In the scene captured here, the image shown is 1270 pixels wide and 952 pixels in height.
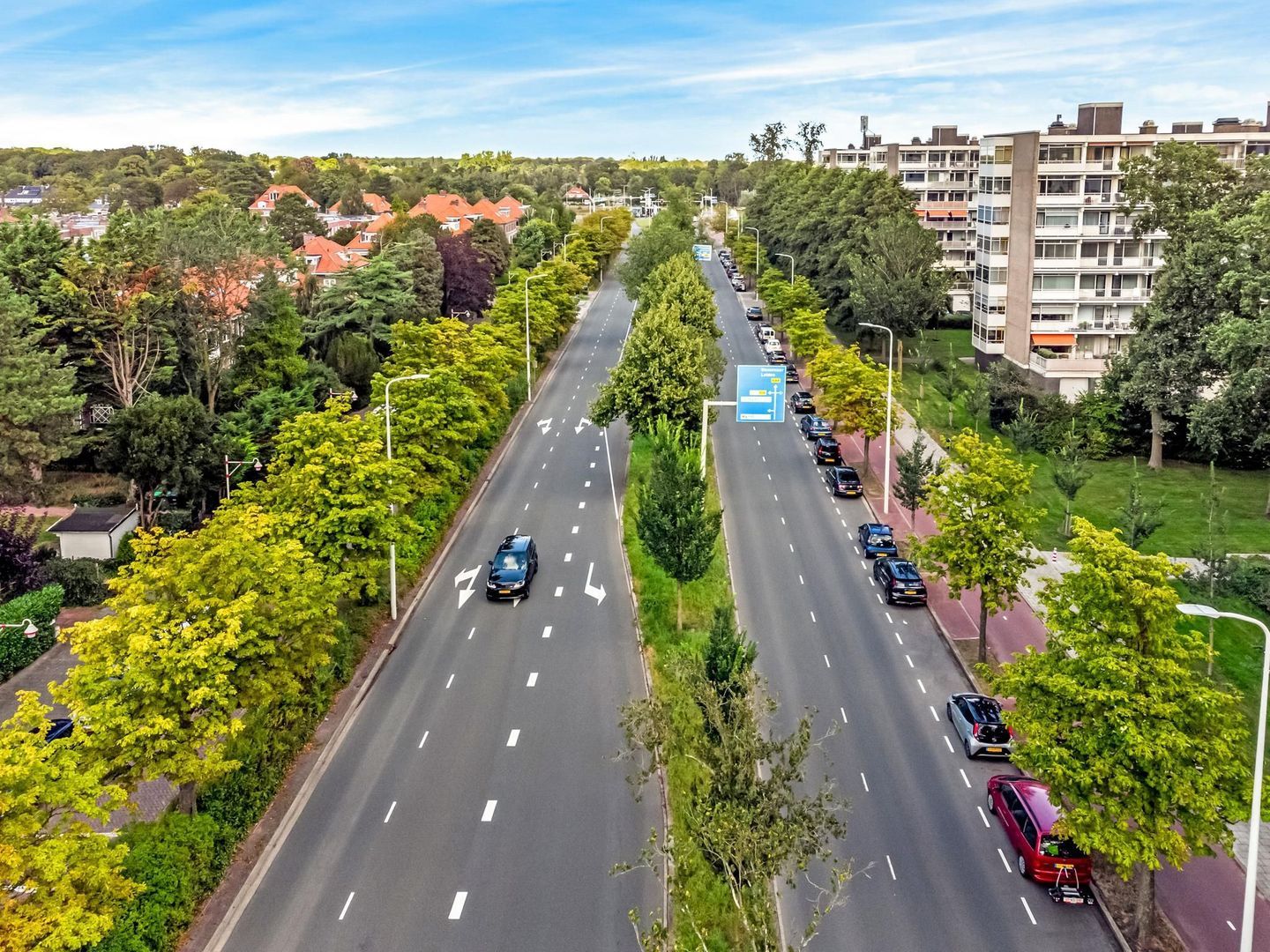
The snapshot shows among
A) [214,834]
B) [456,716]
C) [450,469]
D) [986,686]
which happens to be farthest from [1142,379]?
[214,834]

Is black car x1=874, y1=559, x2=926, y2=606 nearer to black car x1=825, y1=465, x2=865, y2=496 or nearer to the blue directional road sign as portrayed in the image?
the blue directional road sign

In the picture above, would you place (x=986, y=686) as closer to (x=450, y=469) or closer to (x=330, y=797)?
(x=330, y=797)

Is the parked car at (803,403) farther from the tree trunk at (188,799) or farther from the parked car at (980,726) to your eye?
the tree trunk at (188,799)

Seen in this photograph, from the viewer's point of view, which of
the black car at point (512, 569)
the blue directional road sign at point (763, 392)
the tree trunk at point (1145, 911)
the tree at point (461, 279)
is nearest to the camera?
the tree trunk at point (1145, 911)

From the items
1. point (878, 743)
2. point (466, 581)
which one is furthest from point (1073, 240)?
point (878, 743)

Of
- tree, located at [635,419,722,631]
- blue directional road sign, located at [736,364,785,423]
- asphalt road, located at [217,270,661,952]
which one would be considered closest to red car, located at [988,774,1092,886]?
asphalt road, located at [217,270,661,952]

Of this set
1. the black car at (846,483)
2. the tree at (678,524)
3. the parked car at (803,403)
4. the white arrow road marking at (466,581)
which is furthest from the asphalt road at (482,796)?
the parked car at (803,403)
